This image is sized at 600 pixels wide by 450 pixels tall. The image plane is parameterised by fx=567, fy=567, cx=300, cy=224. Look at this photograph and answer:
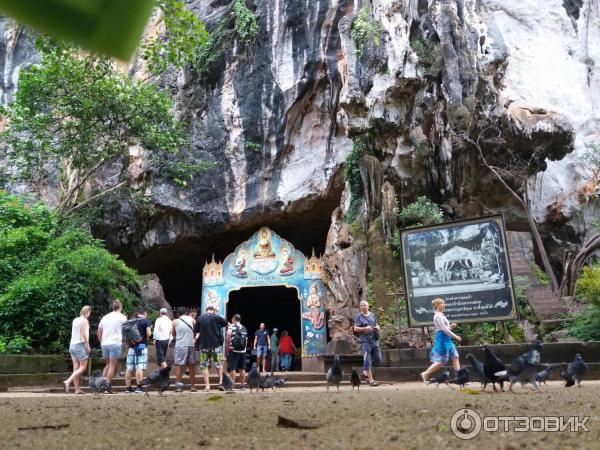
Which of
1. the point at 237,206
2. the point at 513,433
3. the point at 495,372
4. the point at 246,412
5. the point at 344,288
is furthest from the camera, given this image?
the point at 237,206

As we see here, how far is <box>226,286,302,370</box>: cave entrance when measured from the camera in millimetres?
22516

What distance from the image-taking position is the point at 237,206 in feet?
59.2

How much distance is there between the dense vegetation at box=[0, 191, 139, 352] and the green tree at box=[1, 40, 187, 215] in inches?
56.9

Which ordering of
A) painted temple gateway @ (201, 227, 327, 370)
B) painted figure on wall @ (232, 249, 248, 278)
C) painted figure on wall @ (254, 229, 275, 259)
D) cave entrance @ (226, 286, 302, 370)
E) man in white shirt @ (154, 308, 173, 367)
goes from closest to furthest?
man in white shirt @ (154, 308, 173, 367)
painted temple gateway @ (201, 227, 327, 370)
painted figure on wall @ (232, 249, 248, 278)
painted figure on wall @ (254, 229, 275, 259)
cave entrance @ (226, 286, 302, 370)

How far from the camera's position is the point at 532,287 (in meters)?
14.7

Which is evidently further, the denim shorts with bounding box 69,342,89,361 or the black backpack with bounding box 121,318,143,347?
the black backpack with bounding box 121,318,143,347

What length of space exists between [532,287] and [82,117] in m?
12.2

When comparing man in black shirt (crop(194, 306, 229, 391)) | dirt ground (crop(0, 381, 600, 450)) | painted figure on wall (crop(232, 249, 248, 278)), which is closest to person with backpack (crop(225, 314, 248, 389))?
man in black shirt (crop(194, 306, 229, 391))

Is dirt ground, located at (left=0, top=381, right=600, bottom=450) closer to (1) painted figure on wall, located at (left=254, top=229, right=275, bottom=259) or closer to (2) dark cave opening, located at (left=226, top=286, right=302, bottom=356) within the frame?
(1) painted figure on wall, located at (left=254, top=229, right=275, bottom=259)

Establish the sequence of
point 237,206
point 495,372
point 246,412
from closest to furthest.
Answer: point 246,412
point 495,372
point 237,206

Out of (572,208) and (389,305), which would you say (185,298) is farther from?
(572,208)

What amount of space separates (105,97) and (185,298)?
11529 millimetres

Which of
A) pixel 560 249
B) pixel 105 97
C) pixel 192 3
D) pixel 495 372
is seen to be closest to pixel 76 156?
pixel 105 97

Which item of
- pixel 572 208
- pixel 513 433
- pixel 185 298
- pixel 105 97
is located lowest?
pixel 513 433
